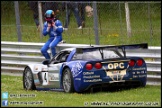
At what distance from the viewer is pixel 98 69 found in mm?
14219

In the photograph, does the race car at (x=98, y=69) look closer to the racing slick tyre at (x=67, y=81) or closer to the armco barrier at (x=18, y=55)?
the racing slick tyre at (x=67, y=81)

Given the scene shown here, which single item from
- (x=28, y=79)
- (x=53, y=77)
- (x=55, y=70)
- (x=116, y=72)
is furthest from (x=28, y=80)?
(x=116, y=72)

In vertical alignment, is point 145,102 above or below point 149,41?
below

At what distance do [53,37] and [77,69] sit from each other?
427cm

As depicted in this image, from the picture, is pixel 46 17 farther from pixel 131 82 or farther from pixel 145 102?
pixel 145 102

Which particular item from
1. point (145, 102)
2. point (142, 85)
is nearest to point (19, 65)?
point (142, 85)

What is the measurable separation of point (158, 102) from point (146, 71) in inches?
105

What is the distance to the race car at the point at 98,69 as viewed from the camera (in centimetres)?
1423

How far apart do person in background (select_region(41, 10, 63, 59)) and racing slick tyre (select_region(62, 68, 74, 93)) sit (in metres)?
3.36

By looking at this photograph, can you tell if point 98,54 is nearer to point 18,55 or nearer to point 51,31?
point 51,31

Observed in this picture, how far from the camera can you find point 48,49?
1856 cm

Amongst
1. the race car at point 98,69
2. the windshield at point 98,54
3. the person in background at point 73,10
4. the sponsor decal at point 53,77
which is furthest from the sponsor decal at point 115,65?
the person in background at point 73,10

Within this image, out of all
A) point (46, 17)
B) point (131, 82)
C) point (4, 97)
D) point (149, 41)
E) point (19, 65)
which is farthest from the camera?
point (19, 65)

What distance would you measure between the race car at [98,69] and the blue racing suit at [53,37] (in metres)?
2.76
